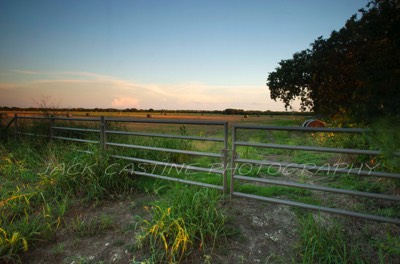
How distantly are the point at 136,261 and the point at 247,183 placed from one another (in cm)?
285

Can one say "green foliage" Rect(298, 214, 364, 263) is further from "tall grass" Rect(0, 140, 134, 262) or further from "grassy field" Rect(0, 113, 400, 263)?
"tall grass" Rect(0, 140, 134, 262)

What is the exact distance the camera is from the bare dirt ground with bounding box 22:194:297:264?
3.56 m

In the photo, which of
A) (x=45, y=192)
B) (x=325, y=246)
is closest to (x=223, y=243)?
(x=325, y=246)

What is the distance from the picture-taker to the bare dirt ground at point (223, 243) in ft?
11.7

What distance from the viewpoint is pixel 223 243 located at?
12.2ft

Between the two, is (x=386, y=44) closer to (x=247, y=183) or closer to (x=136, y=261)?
(x=136, y=261)

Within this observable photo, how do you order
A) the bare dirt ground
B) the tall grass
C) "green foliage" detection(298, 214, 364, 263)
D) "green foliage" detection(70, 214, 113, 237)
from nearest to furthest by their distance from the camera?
1. "green foliage" detection(298, 214, 364, 263)
2. the bare dirt ground
3. the tall grass
4. "green foliage" detection(70, 214, 113, 237)

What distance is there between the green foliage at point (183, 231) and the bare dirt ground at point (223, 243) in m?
0.14

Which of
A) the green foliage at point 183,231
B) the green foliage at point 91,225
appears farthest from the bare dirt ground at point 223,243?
the green foliage at point 183,231

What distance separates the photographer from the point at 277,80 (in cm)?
2734

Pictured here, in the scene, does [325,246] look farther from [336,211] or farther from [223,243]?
[223,243]

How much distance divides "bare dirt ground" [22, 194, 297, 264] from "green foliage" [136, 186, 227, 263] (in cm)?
14

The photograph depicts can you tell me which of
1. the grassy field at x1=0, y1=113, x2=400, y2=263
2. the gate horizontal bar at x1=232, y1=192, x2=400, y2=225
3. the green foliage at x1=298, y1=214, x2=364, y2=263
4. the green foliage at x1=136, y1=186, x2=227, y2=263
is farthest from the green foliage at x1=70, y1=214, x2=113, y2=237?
the green foliage at x1=298, y1=214, x2=364, y2=263

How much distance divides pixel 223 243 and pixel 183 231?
0.54m
